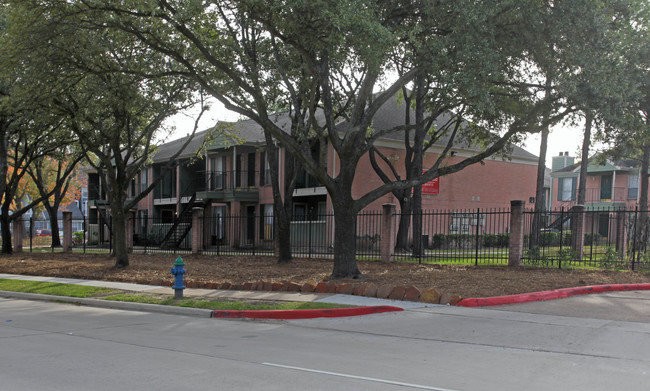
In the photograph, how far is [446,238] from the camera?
28000 mm

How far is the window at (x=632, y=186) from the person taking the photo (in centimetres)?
4131

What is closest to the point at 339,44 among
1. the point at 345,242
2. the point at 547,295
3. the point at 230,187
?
the point at 345,242

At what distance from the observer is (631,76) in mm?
14750

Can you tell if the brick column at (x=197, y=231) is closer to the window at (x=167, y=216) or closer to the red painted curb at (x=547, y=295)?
the window at (x=167, y=216)

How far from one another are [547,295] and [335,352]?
6463 mm

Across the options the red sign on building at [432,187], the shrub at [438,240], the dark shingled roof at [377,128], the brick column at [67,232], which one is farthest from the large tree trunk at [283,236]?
the brick column at [67,232]

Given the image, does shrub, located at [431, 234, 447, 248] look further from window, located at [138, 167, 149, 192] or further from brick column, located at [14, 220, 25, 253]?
window, located at [138, 167, 149, 192]

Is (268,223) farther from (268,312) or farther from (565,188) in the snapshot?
(565,188)

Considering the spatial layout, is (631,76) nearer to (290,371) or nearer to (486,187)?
(290,371)

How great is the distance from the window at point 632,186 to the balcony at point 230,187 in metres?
26.9

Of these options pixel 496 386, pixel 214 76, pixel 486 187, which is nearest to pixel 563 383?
pixel 496 386

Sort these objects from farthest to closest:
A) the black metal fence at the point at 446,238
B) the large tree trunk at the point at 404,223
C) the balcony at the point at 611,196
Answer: the balcony at the point at 611,196 → the large tree trunk at the point at 404,223 → the black metal fence at the point at 446,238

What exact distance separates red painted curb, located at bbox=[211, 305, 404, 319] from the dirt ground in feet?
7.26

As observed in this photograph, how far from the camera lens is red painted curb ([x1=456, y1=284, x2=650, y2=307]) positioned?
12.0 meters
